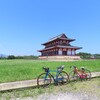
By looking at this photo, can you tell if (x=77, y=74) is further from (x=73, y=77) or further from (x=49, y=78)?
(x=49, y=78)

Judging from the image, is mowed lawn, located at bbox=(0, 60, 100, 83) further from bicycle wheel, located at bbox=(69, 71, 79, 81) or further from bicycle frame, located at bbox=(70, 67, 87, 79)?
bicycle frame, located at bbox=(70, 67, 87, 79)

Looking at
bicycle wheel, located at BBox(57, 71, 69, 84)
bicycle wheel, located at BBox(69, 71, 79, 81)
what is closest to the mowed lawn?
bicycle wheel, located at BBox(57, 71, 69, 84)

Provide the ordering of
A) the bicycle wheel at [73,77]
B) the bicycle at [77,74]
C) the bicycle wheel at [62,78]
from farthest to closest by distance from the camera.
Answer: the bicycle at [77,74], the bicycle wheel at [73,77], the bicycle wheel at [62,78]

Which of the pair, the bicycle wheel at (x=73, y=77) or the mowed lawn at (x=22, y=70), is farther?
the mowed lawn at (x=22, y=70)

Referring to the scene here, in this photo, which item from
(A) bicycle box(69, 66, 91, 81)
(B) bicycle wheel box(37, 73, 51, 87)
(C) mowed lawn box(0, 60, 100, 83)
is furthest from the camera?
(C) mowed lawn box(0, 60, 100, 83)

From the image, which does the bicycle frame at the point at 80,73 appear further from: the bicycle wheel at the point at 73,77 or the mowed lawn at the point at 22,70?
the mowed lawn at the point at 22,70

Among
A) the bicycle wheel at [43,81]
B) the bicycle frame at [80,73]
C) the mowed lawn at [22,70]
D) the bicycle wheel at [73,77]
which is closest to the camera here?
the bicycle wheel at [43,81]

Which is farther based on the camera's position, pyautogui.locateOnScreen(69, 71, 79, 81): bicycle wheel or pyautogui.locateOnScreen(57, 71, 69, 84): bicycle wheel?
pyautogui.locateOnScreen(69, 71, 79, 81): bicycle wheel

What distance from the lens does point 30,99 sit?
16.8 ft

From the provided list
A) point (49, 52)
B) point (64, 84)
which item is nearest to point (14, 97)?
point (64, 84)

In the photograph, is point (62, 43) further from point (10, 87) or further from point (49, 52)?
point (10, 87)

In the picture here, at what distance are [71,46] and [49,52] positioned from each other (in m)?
8.35

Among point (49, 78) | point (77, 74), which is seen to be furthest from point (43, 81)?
point (77, 74)

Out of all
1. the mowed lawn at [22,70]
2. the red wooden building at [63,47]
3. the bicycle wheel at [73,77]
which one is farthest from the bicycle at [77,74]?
the red wooden building at [63,47]
